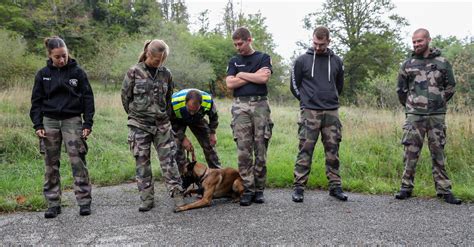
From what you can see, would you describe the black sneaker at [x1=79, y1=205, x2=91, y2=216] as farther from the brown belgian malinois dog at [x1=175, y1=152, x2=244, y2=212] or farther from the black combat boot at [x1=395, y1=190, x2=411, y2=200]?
the black combat boot at [x1=395, y1=190, x2=411, y2=200]

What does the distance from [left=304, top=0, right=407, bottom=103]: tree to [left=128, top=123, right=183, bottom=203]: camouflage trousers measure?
104 feet

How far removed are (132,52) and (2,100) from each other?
61.7 ft

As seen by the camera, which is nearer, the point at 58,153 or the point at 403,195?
the point at 58,153

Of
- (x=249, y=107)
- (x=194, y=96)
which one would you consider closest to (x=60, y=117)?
(x=194, y=96)

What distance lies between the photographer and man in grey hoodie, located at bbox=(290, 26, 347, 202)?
5.07m

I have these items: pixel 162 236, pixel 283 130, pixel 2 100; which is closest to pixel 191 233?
pixel 162 236

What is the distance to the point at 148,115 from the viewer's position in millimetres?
4746

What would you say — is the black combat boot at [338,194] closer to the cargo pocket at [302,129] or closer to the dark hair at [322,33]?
the cargo pocket at [302,129]

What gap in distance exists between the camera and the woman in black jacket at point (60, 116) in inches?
181

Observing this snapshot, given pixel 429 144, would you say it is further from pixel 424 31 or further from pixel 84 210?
pixel 84 210

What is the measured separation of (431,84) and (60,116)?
4554 millimetres

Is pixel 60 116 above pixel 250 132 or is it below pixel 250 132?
above

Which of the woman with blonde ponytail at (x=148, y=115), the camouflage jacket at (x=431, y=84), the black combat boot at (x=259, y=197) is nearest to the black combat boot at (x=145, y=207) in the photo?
the woman with blonde ponytail at (x=148, y=115)

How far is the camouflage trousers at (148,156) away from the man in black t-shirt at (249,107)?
83 centimetres
